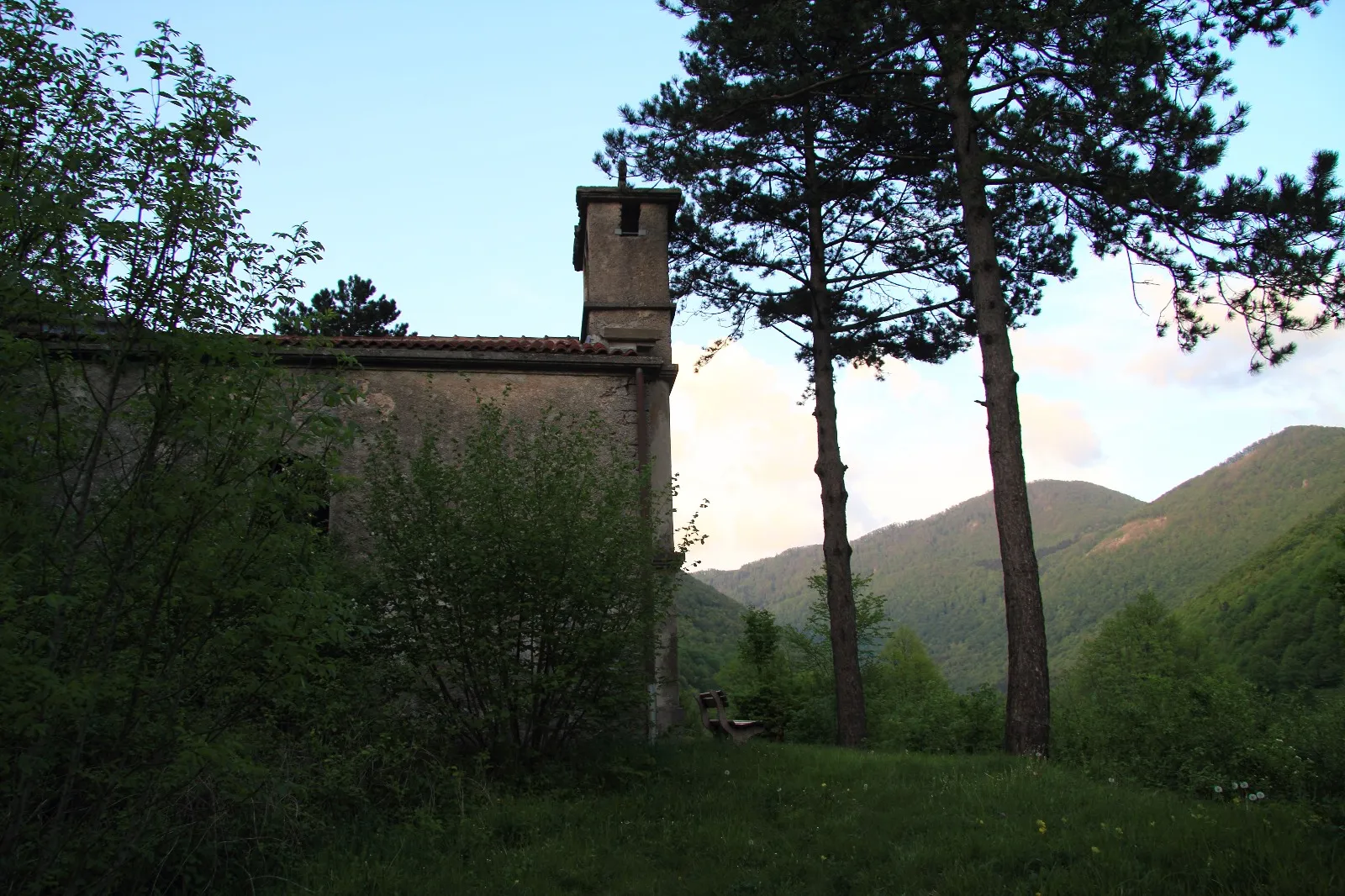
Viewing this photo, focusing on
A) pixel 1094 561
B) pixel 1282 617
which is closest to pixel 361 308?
pixel 1282 617

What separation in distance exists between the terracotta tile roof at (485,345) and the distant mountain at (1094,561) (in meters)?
73.7

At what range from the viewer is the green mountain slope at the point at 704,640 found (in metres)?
32.2

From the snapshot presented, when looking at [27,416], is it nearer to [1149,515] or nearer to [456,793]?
[456,793]

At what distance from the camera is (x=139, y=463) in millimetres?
4770

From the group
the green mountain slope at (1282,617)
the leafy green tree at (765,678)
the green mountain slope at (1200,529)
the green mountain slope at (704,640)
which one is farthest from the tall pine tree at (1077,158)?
the green mountain slope at (1200,529)

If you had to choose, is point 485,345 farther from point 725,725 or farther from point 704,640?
point 704,640

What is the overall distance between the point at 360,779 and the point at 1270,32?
1257 centimetres

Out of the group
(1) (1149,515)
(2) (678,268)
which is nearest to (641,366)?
(2) (678,268)

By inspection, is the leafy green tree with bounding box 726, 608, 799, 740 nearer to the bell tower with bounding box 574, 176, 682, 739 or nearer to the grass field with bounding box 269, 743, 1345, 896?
the bell tower with bounding box 574, 176, 682, 739

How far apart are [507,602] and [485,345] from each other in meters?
4.68

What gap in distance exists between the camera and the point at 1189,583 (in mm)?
99062

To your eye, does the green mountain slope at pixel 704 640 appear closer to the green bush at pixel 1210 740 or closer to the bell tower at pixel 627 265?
the green bush at pixel 1210 740

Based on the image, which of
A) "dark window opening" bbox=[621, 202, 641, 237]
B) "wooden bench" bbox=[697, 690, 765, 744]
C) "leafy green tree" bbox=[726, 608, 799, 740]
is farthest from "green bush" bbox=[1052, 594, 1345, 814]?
"dark window opening" bbox=[621, 202, 641, 237]

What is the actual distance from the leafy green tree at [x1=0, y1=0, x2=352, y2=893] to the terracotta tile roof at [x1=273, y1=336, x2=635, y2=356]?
21.3 ft
